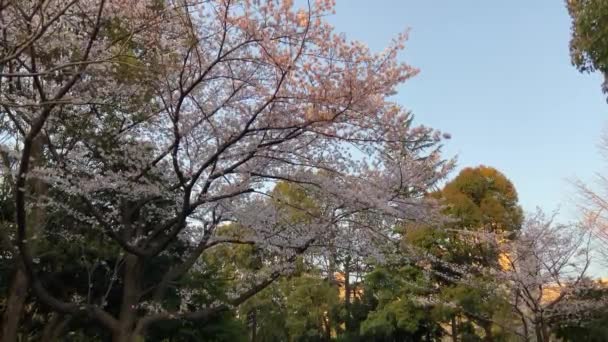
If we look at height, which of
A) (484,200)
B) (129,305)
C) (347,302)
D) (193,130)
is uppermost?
(484,200)

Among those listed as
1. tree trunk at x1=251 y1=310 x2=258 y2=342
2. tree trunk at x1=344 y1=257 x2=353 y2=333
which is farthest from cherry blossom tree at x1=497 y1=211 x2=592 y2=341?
tree trunk at x1=251 y1=310 x2=258 y2=342

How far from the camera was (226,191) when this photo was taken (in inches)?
227

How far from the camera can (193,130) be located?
5.36 m

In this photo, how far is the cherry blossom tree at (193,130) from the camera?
4.15 m

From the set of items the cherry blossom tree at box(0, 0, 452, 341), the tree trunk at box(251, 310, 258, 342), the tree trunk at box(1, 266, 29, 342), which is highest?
the cherry blossom tree at box(0, 0, 452, 341)

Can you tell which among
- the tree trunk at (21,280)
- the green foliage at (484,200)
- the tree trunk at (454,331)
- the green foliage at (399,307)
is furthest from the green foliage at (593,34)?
the tree trunk at (454,331)

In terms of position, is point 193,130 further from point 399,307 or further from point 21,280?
point 399,307

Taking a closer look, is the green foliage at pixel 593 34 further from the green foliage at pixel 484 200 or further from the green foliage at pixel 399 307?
the green foliage at pixel 399 307

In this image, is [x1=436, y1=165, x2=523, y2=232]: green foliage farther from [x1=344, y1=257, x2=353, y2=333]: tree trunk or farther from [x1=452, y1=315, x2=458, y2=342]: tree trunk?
[x1=344, y1=257, x2=353, y2=333]: tree trunk

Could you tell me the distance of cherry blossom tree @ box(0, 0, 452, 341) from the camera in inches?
163

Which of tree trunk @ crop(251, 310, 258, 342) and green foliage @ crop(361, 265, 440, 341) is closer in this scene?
green foliage @ crop(361, 265, 440, 341)

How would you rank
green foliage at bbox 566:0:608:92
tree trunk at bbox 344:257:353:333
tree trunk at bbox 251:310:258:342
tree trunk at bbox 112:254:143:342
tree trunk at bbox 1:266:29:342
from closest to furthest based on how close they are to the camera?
green foliage at bbox 566:0:608:92 < tree trunk at bbox 112:254:143:342 < tree trunk at bbox 1:266:29:342 < tree trunk at bbox 344:257:353:333 < tree trunk at bbox 251:310:258:342

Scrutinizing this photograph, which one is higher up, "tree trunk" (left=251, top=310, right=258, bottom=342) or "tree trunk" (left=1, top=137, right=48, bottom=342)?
"tree trunk" (left=1, top=137, right=48, bottom=342)

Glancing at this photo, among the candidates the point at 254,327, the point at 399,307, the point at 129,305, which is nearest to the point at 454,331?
the point at 399,307
